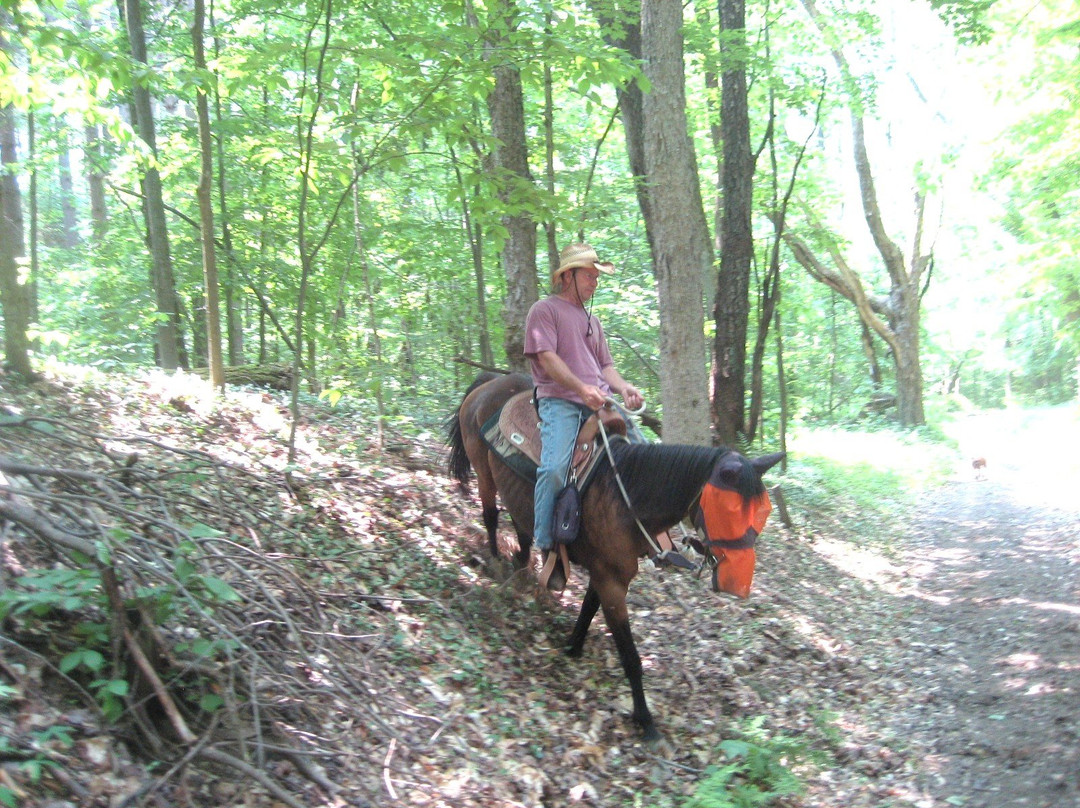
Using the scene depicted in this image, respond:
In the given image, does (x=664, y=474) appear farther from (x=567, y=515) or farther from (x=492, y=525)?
(x=492, y=525)

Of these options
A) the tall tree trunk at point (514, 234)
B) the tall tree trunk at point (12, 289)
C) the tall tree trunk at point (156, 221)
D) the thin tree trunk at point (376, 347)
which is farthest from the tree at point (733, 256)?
the tall tree trunk at point (12, 289)

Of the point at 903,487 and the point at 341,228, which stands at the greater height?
the point at 341,228

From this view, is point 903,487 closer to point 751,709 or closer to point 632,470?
point 751,709

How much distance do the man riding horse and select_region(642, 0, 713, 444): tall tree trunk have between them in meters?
2.32

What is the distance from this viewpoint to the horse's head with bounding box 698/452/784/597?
4289 millimetres

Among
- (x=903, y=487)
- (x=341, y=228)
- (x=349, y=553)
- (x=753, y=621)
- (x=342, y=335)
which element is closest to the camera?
(x=349, y=553)

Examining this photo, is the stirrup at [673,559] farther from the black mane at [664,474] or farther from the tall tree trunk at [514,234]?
the tall tree trunk at [514,234]

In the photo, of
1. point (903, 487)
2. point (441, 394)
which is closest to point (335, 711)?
point (441, 394)

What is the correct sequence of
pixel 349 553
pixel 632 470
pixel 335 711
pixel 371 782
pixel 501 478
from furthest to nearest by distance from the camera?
1. pixel 501 478
2. pixel 349 553
3. pixel 632 470
4. pixel 335 711
5. pixel 371 782

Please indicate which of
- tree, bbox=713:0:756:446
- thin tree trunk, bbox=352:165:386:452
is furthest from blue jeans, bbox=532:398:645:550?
tree, bbox=713:0:756:446

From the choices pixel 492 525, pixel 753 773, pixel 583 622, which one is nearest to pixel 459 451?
pixel 492 525

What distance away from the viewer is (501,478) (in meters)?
5.77

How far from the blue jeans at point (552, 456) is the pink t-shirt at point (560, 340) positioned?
95mm

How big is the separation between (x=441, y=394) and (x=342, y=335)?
3.48 metres
